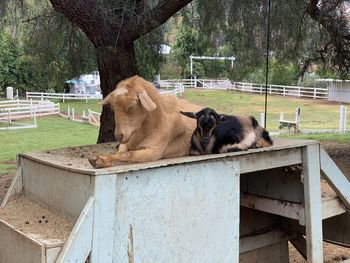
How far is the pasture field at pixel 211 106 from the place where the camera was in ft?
48.6

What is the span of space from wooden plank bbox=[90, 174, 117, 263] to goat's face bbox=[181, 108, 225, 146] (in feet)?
2.74

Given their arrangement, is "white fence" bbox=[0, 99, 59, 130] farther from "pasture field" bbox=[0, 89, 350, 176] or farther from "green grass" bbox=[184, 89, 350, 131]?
"green grass" bbox=[184, 89, 350, 131]

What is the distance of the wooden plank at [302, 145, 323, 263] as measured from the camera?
12.9ft

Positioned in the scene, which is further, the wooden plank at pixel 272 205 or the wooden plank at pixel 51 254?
the wooden plank at pixel 272 205

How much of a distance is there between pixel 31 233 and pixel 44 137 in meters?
15.4

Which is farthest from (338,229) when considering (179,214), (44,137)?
(44,137)

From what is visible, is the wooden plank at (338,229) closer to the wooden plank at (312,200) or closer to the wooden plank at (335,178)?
the wooden plank at (335,178)

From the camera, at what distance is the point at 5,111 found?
81.2 feet

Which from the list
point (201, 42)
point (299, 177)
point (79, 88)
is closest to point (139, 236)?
point (299, 177)

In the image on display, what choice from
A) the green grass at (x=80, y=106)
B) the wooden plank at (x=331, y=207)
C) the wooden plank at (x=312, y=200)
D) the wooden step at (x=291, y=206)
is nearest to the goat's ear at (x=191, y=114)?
the wooden plank at (x=312, y=200)

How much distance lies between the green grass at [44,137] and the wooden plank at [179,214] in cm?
767

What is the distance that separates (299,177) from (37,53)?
19.5 feet

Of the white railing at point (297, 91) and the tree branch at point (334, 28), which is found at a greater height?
the tree branch at point (334, 28)

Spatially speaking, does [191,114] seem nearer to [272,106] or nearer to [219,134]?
[219,134]
